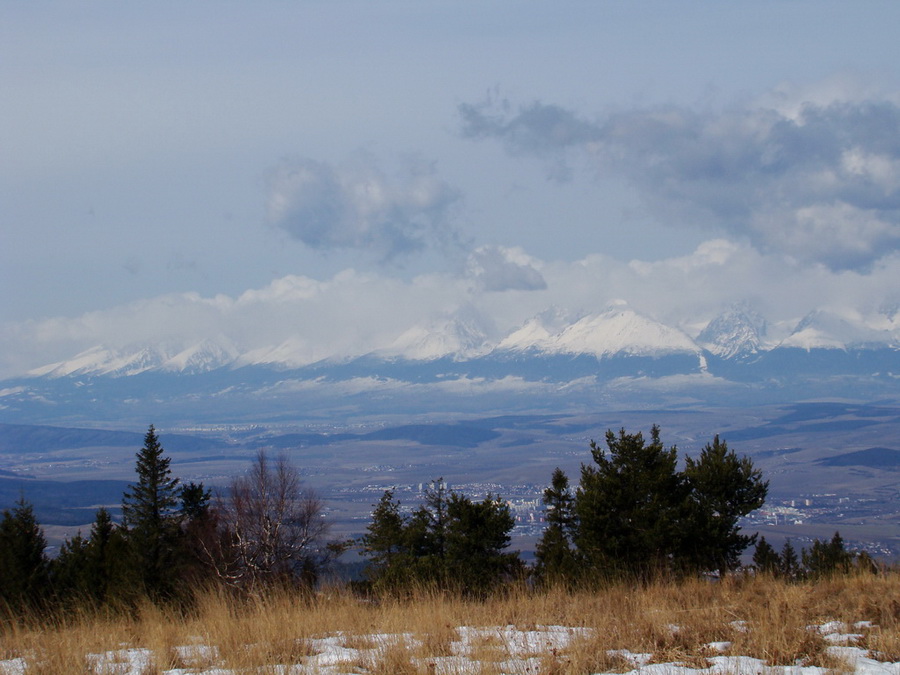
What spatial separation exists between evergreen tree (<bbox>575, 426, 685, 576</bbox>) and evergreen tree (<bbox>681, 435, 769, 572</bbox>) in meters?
0.72

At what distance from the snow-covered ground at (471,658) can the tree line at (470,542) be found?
214 inches

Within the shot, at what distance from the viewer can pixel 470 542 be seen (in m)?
30.2

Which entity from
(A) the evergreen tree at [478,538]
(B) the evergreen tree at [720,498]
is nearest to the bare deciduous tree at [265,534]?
(A) the evergreen tree at [478,538]

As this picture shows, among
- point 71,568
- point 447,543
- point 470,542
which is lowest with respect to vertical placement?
point 71,568

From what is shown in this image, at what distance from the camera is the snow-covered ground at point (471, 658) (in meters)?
6.66

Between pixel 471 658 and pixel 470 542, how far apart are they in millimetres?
23390

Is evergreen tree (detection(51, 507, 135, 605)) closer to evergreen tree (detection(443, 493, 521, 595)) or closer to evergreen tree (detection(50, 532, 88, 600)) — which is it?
evergreen tree (detection(50, 532, 88, 600))

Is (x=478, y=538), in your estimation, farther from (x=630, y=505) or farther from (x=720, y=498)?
(x=720, y=498)

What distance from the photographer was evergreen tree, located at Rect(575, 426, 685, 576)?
78.4ft

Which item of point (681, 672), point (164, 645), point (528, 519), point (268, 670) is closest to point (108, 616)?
point (164, 645)

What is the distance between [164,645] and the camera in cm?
809

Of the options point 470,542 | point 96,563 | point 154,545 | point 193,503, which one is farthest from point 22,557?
point 470,542

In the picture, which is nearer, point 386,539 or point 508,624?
point 508,624

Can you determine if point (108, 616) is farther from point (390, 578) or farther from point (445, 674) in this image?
point (390, 578)
